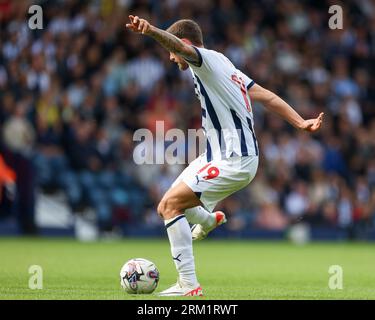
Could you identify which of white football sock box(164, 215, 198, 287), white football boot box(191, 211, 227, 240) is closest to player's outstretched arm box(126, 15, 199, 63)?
white football sock box(164, 215, 198, 287)

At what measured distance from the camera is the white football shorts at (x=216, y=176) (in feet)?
28.9

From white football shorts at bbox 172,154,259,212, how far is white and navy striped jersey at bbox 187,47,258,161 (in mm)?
80

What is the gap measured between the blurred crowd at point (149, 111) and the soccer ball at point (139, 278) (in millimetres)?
10433

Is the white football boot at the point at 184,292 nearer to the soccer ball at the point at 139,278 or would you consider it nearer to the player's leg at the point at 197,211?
the soccer ball at the point at 139,278

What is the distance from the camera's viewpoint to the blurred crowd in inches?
773

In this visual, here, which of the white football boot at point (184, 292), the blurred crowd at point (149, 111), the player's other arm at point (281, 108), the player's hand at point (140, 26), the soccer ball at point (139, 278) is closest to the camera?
the player's hand at point (140, 26)

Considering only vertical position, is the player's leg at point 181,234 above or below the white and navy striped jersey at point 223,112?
below

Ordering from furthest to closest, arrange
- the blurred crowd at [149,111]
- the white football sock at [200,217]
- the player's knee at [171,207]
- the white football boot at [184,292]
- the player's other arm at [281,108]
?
the blurred crowd at [149,111], the white football sock at [200,217], the player's other arm at [281,108], the player's knee at [171,207], the white football boot at [184,292]

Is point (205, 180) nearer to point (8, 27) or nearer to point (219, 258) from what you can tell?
point (219, 258)

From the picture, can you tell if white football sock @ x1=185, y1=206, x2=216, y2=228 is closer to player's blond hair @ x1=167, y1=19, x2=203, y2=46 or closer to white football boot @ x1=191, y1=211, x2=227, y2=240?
white football boot @ x1=191, y1=211, x2=227, y2=240

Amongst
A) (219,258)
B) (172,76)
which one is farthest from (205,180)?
(172,76)

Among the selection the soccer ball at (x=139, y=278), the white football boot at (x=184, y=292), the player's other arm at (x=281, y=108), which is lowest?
the white football boot at (x=184, y=292)

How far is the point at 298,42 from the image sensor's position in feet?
77.2

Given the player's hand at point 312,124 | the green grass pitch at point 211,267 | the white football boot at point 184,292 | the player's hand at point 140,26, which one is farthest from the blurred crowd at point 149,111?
the player's hand at point 140,26
